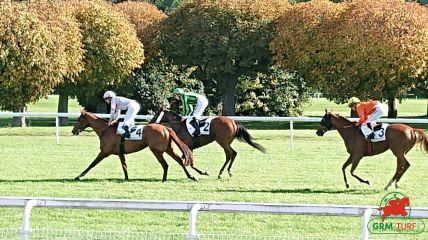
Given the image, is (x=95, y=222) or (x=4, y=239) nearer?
(x=4, y=239)

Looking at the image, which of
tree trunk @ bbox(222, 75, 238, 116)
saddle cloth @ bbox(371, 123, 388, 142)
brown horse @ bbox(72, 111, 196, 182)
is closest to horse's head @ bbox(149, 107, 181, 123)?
brown horse @ bbox(72, 111, 196, 182)

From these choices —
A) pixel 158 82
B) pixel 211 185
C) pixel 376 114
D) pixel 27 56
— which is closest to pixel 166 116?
pixel 211 185

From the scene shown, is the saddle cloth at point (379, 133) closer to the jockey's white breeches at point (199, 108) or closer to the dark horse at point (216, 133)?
the dark horse at point (216, 133)

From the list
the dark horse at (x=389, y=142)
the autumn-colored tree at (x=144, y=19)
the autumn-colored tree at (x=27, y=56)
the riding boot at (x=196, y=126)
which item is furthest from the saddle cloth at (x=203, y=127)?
the autumn-colored tree at (x=144, y=19)

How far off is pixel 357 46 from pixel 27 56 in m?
11.9

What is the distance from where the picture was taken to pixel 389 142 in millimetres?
13406

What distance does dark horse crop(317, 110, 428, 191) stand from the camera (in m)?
13.3

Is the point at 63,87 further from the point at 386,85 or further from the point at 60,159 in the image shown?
the point at 60,159

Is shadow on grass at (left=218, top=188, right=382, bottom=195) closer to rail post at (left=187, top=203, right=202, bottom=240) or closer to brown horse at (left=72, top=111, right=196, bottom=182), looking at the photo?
brown horse at (left=72, top=111, right=196, bottom=182)

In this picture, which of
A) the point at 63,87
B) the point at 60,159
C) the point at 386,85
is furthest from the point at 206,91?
the point at 60,159

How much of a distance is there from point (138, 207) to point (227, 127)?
888cm

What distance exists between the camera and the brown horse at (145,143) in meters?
14.1

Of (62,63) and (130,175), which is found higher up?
(62,63)

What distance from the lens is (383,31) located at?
33531 mm
